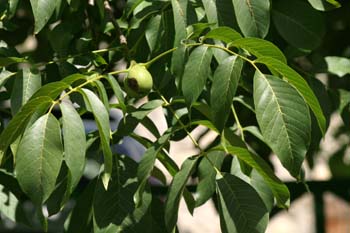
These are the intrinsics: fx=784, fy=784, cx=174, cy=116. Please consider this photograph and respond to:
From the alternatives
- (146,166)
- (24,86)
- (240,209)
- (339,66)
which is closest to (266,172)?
(240,209)

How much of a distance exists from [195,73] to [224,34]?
8 cm

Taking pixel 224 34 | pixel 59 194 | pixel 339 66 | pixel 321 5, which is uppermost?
pixel 224 34

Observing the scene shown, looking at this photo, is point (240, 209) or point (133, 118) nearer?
point (240, 209)

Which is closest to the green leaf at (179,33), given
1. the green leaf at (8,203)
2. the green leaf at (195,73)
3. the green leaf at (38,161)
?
the green leaf at (195,73)

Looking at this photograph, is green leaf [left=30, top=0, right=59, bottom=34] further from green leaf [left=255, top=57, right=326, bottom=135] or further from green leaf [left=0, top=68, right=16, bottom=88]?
green leaf [left=255, top=57, right=326, bottom=135]

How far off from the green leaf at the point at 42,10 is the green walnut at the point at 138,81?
181 millimetres

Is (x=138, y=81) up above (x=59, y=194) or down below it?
above

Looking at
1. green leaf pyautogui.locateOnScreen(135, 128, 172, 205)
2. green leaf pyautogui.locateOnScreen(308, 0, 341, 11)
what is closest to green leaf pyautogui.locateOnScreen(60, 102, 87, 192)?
green leaf pyautogui.locateOnScreen(135, 128, 172, 205)

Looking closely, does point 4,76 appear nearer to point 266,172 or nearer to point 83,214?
point 83,214

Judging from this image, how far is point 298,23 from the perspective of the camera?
1644 millimetres

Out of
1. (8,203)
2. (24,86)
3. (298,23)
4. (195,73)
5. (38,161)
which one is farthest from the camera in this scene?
(298,23)

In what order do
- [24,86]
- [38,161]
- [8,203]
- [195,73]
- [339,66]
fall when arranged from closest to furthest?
1. [38,161]
2. [195,73]
3. [24,86]
4. [8,203]
5. [339,66]

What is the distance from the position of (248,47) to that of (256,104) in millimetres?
108

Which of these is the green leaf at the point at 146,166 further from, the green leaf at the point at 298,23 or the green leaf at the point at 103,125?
the green leaf at the point at 298,23
